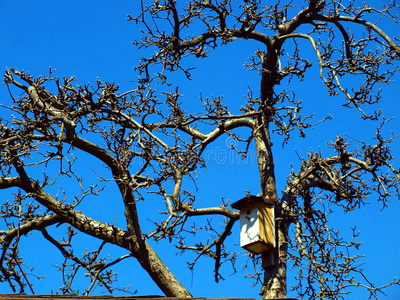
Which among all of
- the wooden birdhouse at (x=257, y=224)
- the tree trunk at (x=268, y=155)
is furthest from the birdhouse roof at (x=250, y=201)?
the tree trunk at (x=268, y=155)

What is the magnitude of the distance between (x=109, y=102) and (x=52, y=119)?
614 mm

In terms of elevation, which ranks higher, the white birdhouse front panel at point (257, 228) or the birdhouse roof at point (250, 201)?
the birdhouse roof at point (250, 201)

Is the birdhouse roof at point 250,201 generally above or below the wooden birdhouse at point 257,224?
above

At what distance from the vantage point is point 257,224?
21.4 ft

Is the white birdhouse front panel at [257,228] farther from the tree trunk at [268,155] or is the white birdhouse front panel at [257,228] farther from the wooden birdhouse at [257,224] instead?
the tree trunk at [268,155]

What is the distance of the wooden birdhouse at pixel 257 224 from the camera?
6.49m

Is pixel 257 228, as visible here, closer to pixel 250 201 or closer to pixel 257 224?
pixel 257 224

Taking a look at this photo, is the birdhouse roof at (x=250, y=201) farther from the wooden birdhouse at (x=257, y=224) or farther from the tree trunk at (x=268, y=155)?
the tree trunk at (x=268, y=155)

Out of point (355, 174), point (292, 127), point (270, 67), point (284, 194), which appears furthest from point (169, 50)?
point (355, 174)

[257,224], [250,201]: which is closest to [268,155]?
[250,201]

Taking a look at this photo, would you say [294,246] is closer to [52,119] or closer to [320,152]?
[320,152]

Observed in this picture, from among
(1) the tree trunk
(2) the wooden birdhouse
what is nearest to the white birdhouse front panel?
(2) the wooden birdhouse

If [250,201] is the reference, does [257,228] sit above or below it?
below

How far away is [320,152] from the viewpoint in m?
6.96
